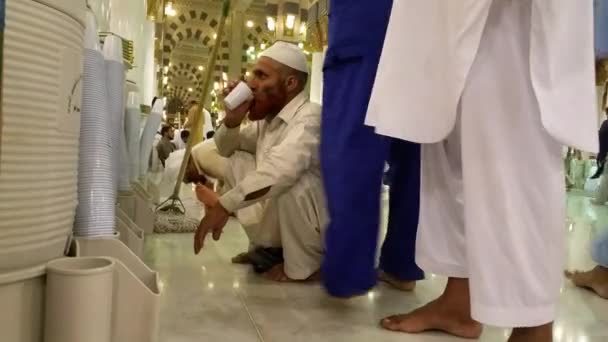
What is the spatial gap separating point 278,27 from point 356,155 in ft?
24.5

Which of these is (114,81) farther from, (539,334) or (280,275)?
(539,334)

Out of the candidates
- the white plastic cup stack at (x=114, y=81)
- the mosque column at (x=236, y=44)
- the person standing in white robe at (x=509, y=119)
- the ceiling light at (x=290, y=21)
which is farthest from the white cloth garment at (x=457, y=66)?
the mosque column at (x=236, y=44)

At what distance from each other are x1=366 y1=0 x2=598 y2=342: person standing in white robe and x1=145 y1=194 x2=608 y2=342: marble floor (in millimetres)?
323

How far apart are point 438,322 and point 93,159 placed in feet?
2.62

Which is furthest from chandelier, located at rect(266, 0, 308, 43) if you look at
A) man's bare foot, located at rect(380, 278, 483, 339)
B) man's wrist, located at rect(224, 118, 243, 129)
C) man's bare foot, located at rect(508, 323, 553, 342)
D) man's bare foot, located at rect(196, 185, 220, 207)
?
man's bare foot, located at rect(508, 323, 553, 342)

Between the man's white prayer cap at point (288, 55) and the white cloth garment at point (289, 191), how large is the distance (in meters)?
0.10

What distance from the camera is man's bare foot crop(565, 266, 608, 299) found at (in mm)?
1546

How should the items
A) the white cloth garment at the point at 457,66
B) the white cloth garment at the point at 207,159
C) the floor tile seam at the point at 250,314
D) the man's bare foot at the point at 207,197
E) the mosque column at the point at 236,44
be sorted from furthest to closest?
the mosque column at the point at 236,44 < the white cloth garment at the point at 207,159 < the man's bare foot at the point at 207,197 < the floor tile seam at the point at 250,314 < the white cloth garment at the point at 457,66

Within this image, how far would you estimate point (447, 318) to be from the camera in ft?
3.80

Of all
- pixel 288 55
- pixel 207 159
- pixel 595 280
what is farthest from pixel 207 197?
pixel 595 280

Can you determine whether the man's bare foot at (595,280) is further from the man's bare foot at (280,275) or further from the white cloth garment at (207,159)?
the white cloth garment at (207,159)

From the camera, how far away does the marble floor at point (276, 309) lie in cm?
109

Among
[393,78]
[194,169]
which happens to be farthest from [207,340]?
[194,169]

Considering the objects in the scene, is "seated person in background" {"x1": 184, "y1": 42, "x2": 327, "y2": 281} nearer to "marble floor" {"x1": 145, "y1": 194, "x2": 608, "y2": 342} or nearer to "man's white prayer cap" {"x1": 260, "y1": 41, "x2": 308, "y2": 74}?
"man's white prayer cap" {"x1": 260, "y1": 41, "x2": 308, "y2": 74}
